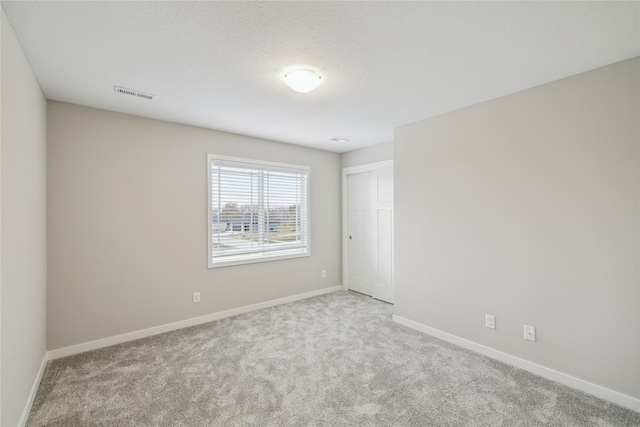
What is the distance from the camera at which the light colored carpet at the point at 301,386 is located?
6.18 feet

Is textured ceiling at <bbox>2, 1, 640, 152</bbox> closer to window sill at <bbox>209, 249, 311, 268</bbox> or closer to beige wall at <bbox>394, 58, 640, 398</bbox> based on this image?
beige wall at <bbox>394, 58, 640, 398</bbox>

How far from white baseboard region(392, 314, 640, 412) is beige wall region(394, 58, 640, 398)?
42 mm

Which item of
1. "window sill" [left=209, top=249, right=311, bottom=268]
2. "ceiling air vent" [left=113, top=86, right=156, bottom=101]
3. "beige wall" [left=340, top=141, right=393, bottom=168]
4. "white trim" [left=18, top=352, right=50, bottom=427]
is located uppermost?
→ "ceiling air vent" [left=113, top=86, right=156, bottom=101]

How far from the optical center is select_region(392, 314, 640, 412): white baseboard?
6.54ft

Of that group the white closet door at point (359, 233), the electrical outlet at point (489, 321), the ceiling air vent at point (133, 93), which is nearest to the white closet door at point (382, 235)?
the white closet door at point (359, 233)

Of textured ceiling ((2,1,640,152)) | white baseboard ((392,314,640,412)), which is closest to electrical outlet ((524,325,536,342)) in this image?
white baseboard ((392,314,640,412))

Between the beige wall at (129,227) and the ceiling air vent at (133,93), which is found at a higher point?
the ceiling air vent at (133,93)

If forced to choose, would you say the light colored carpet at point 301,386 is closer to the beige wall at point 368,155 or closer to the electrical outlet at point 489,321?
the electrical outlet at point 489,321

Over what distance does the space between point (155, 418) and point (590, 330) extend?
122 inches

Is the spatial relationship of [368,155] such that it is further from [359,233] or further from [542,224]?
[542,224]

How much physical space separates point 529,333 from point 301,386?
1941 mm

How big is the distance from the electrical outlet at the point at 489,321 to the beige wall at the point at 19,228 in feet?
11.2

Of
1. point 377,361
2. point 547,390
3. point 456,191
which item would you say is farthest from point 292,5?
point 547,390

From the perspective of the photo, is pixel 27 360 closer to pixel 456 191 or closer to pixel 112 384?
pixel 112 384
